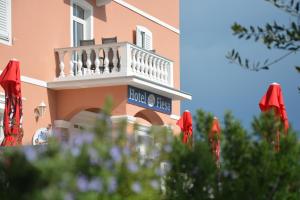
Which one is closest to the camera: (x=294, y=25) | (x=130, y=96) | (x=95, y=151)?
(x=95, y=151)

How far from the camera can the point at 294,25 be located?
380 cm

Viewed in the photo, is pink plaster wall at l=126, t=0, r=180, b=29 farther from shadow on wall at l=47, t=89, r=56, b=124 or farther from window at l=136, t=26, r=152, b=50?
shadow on wall at l=47, t=89, r=56, b=124

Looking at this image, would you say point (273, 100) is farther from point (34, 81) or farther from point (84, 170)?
point (84, 170)

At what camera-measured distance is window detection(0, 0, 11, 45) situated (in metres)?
14.1

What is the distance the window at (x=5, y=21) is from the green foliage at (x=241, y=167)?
1043cm

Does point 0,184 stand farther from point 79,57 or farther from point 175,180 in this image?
point 79,57

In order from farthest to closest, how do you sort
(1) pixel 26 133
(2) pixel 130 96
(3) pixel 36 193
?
(2) pixel 130 96
(1) pixel 26 133
(3) pixel 36 193

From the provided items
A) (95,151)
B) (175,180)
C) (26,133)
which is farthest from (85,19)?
(95,151)

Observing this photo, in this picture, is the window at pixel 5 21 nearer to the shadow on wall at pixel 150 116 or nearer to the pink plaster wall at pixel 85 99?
the pink plaster wall at pixel 85 99

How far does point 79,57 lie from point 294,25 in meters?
12.0

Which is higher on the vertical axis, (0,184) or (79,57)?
(79,57)

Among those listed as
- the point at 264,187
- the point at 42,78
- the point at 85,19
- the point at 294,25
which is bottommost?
the point at 264,187

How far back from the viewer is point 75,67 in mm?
16062

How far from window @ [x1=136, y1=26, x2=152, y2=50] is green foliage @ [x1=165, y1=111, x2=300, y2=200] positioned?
15154 mm
